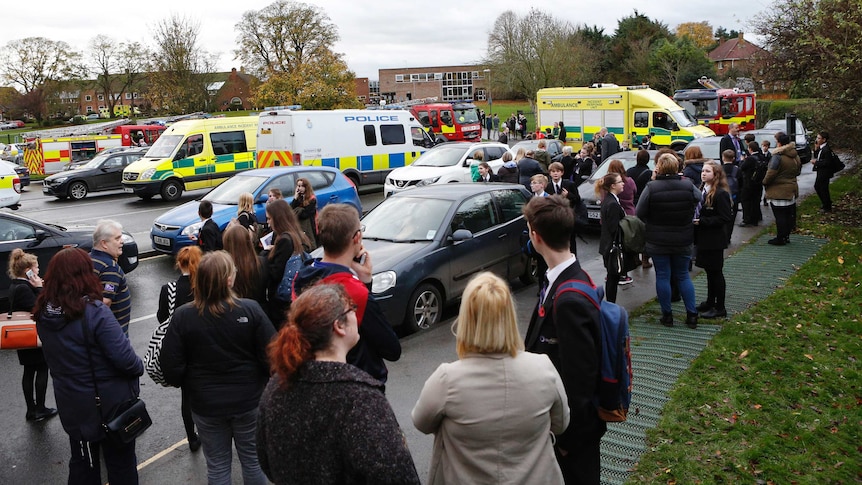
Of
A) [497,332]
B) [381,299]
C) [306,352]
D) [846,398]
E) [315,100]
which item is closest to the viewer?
[306,352]

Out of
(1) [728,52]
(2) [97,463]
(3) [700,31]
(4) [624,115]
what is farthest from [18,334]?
(3) [700,31]

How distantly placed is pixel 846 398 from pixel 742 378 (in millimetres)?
796

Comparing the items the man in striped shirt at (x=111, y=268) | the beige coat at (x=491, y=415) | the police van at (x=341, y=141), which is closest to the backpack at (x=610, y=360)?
the beige coat at (x=491, y=415)

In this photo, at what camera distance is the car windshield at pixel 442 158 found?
18.5 metres

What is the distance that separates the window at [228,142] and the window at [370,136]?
4464 millimetres

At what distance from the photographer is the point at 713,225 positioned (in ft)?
24.3

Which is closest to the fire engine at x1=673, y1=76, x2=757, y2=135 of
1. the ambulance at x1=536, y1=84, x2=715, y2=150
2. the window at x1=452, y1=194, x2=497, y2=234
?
the ambulance at x1=536, y1=84, x2=715, y2=150

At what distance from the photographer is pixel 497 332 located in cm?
267

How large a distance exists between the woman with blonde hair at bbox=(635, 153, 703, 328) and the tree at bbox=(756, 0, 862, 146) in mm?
6477

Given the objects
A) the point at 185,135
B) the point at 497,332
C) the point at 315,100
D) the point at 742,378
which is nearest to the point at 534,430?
the point at 497,332

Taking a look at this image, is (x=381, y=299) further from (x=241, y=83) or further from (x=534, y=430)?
(x=241, y=83)

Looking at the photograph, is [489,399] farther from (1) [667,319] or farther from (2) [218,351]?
(1) [667,319]

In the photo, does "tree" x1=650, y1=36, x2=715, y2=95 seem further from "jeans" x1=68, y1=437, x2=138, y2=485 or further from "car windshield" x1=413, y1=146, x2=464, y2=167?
"jeans" x1=68, y1=437, x2=138, y2=485

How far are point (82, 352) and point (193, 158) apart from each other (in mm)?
18700
